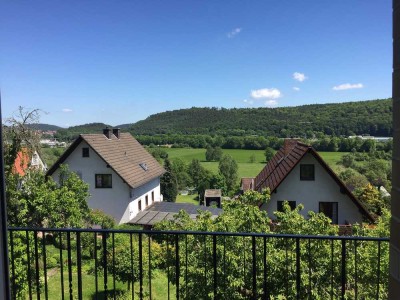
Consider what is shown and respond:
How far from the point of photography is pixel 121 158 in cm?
1867

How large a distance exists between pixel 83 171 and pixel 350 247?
14758 millimetres

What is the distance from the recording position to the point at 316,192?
12234 mm

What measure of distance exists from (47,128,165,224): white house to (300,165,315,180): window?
8.43 metres

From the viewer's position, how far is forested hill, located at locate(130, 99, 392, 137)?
1603 centimetres

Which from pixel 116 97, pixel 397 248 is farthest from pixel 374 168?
pixel 397 248

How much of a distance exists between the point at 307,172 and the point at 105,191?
33.9 ft

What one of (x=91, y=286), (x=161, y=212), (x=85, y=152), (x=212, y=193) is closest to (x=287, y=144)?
(x=161, y=212)

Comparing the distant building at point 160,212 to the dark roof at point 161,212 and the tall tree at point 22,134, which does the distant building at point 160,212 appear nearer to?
the dark roof at point 161,212

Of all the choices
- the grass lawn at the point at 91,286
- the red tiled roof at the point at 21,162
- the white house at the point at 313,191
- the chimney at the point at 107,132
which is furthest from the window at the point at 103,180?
the white house at the point at 313,191

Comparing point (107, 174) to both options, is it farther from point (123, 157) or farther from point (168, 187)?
point (168, 187)

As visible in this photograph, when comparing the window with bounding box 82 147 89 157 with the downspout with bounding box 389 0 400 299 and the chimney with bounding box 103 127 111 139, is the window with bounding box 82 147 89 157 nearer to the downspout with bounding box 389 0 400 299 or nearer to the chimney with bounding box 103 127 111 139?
the chimney with bounding box 103 127 111 139

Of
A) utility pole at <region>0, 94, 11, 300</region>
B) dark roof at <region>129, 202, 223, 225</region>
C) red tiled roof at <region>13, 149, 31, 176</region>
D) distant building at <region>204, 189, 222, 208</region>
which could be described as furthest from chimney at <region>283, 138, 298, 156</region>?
utility pole at <region>0, 94, 11, 300</region>

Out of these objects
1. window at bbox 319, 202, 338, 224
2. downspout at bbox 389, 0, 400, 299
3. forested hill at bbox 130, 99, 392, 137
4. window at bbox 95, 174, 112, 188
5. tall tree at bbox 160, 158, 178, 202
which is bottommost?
tall tree at bbox 160, 158, 178, 202

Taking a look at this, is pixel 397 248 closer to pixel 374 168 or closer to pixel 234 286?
pixel 234 286
